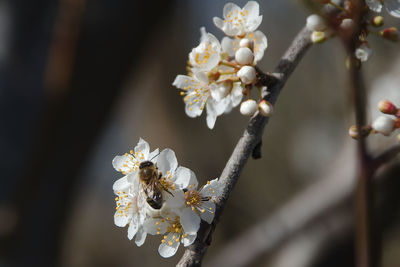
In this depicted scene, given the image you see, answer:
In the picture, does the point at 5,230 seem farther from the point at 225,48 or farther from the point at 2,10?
the point at 225,48

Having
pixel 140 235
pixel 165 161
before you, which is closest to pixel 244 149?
pixel 165 161

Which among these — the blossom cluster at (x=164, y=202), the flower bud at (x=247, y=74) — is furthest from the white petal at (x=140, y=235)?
the flower bud at (x=247, y=74)

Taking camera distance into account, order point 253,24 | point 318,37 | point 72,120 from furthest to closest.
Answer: point 72,120 → point 253,24 → point 318,37

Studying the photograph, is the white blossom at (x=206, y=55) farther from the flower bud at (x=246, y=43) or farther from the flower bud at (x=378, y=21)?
the flower bud at (x=378, y=21)

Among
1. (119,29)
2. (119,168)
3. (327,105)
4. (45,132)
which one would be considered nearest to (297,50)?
(119,168)

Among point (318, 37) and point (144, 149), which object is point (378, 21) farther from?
point (144, 149)

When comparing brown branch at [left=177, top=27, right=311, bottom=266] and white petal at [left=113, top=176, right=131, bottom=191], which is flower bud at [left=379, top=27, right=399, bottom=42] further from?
white petal at [left=113, top=176, right=131, bottom=191]

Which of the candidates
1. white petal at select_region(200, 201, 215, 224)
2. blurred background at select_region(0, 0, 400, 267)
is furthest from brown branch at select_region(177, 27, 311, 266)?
blurred background at select_region(0, 0, 400, 267)
